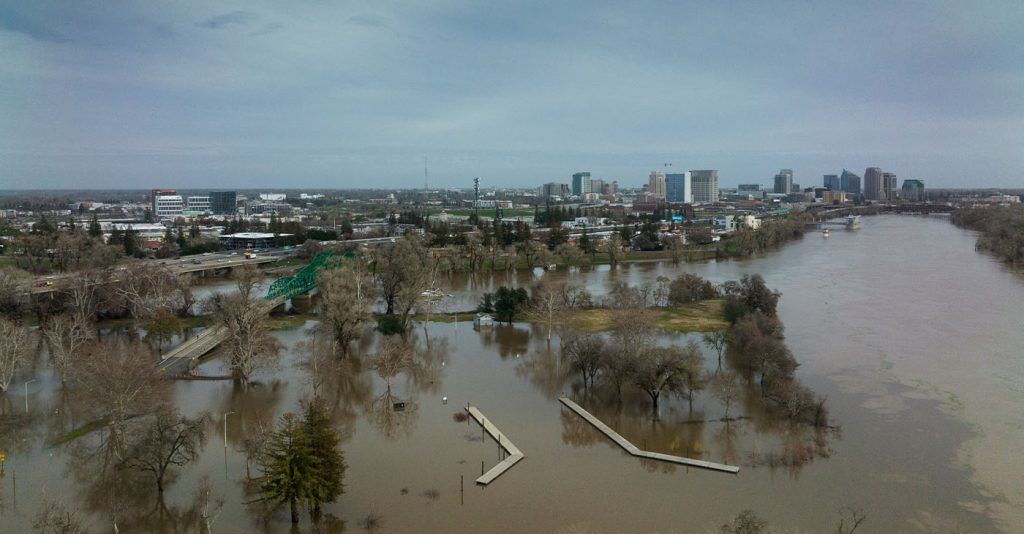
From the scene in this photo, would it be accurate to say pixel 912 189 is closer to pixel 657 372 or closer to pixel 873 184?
pixel 873 184

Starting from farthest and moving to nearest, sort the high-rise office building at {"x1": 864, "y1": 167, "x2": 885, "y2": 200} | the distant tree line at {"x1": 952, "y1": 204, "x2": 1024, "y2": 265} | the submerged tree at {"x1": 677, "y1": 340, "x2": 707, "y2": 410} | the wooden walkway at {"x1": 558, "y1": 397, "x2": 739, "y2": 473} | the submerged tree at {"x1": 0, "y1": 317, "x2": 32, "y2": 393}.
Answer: the high-rise office building at {"x1": 864, "y1": 167, "x2": 885, "y2": 200}, the distant tree line at {"x1": 952, "y1": 204, "x2": 1024, "y2": 265}, the submerged tree at {"x1": 0, "y1": 317, "x2": 32, "y2": 393}, the submerged tree at {"x1": 677, "y1": 340, "x2": 707, "y2": 410}, the wooden walkway at {"x1": 558, "y1": 397, "x2": 739, "y2": 473}

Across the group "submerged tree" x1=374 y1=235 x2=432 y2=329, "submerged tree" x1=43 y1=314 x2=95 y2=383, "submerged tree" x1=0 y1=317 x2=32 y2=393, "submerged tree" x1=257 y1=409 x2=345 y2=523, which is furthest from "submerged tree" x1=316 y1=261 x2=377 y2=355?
"submerged tree" x1=257 y1=409 x2=345 y2=523

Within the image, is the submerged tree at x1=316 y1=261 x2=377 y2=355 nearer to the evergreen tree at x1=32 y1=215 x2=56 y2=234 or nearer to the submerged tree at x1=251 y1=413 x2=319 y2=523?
the submerged tree at x1=251 y1=413 x2=319 y2=523

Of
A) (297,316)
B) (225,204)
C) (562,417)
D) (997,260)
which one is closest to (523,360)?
(562,417)

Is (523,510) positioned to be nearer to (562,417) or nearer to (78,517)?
(562,417)

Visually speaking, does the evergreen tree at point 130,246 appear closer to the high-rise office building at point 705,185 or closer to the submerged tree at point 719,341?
the submerged tree at point 719,341

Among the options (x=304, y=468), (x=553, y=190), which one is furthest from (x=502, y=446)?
(x=553, y=190)
